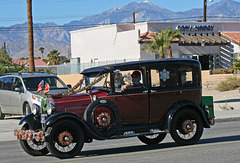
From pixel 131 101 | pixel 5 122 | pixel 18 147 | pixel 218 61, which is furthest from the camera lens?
pixel 218 61

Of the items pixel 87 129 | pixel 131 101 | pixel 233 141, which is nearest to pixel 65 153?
pixel 87 129

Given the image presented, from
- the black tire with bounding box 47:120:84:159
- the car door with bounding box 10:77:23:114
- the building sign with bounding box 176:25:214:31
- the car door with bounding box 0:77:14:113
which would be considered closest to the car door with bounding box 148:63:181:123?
the black tire with bounding box 47:120:84:159

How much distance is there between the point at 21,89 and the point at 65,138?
9736mm

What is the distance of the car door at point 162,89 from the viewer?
37.8 feet

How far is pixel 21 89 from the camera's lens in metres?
19.5

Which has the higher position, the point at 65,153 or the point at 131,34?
the point at 131,34

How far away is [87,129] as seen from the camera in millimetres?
10367

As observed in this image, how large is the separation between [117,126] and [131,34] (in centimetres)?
3771

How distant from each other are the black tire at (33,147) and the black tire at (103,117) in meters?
1.37

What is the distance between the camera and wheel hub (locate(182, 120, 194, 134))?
11.7 meters

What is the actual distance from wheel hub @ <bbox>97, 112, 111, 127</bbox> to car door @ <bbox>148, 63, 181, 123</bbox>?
4.19 feet

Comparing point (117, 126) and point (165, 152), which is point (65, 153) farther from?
point (165, 152)

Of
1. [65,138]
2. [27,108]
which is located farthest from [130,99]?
[27,108]

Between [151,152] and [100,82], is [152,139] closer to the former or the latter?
[151,152]
